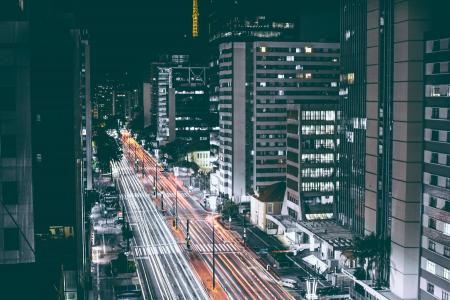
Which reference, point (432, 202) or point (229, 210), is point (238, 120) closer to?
point (229, 210)

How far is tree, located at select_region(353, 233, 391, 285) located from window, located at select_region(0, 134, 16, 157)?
65.8 metres

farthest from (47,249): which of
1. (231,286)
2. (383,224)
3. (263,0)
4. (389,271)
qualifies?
(263,0)

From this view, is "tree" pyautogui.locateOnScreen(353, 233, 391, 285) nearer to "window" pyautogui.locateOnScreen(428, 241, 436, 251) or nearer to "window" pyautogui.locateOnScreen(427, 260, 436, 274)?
"window" pyautogui.locateOnScreen(427, 260, 436, 274)

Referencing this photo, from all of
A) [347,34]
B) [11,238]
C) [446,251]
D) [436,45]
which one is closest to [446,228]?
[446,251]

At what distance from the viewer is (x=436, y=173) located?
7619cm

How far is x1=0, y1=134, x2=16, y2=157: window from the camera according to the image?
2939cm

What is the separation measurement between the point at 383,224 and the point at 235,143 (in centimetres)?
6706

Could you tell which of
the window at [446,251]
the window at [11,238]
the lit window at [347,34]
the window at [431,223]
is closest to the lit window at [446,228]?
the window at [446,251]

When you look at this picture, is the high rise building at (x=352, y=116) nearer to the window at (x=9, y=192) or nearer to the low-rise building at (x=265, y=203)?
the low-rise building at (x=265, y=203)

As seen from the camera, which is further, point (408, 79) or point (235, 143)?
point (235, 143)

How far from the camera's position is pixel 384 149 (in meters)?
92.1

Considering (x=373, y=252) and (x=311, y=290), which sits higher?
(x=373, y=252)

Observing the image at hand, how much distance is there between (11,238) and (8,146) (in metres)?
4.56

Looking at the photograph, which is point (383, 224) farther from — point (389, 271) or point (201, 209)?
point (201, 209)
